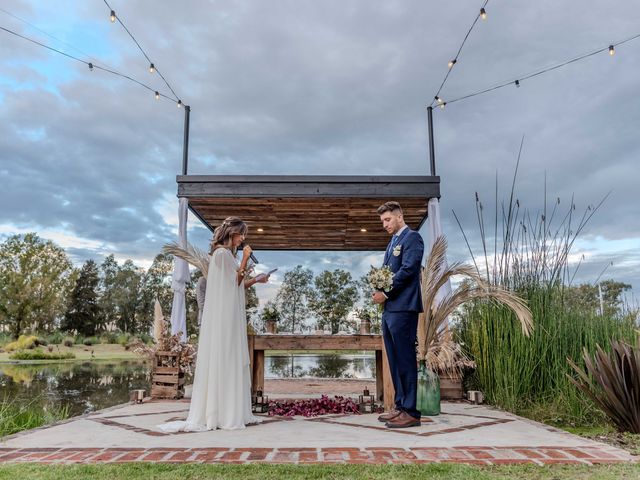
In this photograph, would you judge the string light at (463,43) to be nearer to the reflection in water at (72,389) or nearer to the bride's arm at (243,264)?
the bride's arm at (243,264)

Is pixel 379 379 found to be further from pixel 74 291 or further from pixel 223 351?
pixel 74 291

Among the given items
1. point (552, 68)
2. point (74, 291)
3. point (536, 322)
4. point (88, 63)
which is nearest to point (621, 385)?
point (536, 322)

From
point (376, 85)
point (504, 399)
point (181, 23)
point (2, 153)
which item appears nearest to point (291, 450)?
point (504, 399)

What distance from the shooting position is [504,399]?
4.74 m

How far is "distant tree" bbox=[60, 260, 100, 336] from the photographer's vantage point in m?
30.4

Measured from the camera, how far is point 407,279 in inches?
147

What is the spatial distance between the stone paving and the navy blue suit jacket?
0.95m

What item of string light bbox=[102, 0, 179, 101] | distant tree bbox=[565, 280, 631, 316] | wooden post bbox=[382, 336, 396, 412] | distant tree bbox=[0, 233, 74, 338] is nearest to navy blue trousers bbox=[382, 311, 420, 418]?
wooden post bbox=[382, 336, 396, 412]

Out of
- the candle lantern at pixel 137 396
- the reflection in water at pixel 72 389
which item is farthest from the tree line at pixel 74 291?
the candle lantern at pixel 137 396

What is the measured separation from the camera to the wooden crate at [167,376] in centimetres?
574

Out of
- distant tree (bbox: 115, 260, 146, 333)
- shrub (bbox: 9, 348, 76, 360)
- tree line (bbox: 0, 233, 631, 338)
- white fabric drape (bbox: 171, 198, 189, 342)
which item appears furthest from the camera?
distant tree (bbox: 115, 260, 146, 333)

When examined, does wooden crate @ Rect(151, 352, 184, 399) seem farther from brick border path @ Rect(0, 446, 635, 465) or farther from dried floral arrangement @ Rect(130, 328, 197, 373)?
brick border path @ Rect(0, 446, 635, 465)

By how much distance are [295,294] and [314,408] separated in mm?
21008

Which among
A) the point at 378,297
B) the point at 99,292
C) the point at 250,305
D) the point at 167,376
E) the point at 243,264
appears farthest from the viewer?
the point at 99,292
